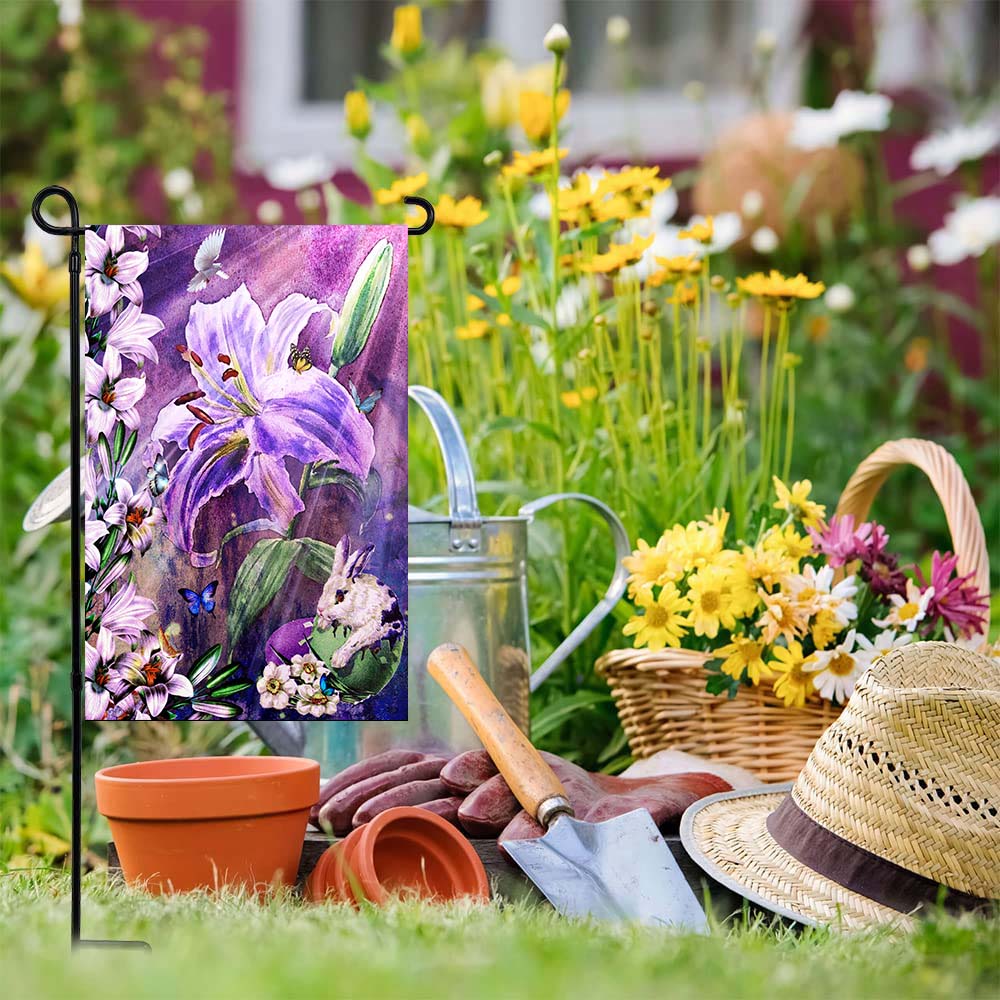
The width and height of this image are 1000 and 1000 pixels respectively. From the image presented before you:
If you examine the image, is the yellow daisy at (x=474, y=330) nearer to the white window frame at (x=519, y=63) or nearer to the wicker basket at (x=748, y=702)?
the wicker basket at (x=748, y=702)

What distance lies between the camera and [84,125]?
3.72 meters

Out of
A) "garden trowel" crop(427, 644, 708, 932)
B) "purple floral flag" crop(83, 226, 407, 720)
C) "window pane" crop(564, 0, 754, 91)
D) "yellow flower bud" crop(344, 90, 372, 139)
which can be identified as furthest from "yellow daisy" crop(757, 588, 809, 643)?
"window pane" crop(564, 0, 754, 91)

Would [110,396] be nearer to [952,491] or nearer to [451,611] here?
[451,611]

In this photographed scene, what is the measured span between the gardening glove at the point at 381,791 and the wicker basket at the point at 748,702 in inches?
13.6

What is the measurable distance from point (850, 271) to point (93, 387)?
3.00m

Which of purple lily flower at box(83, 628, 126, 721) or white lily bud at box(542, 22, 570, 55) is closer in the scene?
purple lily flower at box(83, 628, 126, 721)

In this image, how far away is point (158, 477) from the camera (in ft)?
5.14

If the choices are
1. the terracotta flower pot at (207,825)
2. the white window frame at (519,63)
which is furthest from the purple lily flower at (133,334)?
the white window frame at (519,63)

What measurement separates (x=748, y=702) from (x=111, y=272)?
1.06 meters

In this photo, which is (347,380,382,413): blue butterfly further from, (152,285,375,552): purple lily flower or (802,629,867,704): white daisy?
(802,629,867,704): white daisy

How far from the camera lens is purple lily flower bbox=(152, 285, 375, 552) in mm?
1562

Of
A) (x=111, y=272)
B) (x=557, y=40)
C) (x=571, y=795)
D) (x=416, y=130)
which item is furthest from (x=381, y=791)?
(x=416, y=130)

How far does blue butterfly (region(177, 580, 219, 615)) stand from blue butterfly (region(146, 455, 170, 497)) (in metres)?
0.12

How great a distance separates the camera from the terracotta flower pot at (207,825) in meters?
1.54
